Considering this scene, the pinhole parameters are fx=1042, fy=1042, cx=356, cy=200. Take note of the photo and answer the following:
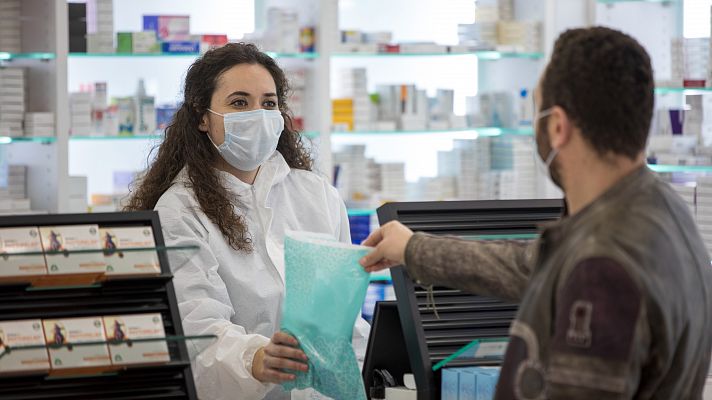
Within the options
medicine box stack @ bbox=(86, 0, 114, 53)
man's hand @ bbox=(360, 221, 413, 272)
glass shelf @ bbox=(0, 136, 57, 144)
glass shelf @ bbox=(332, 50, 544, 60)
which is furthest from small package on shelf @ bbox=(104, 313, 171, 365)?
glass shelf @ bbox=(332, 50, 544, 60)

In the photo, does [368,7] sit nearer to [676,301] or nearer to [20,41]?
[20,41]

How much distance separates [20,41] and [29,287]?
379 centimetres

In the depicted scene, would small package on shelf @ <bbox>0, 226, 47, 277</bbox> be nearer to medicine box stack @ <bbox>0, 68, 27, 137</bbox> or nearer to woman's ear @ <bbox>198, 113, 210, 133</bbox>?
woman's ear @ <bbox>198, 113, 210, 133</bbox>

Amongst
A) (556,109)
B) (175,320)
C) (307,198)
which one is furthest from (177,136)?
(556,109)

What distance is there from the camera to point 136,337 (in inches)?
71.5

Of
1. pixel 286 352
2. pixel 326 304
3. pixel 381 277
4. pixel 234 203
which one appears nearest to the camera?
pixel 326 304

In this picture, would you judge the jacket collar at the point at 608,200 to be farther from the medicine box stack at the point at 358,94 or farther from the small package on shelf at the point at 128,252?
the medicine box stack at the point at 358,94

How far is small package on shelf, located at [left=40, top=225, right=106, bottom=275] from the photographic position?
1.81 meters

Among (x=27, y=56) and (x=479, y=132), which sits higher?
(x=27, y=56)

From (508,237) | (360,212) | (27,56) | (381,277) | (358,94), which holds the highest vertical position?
(27,56)

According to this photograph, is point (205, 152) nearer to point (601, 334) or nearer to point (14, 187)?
point (601, 334)

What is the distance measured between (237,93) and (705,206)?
290 cm

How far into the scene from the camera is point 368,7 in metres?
6.40

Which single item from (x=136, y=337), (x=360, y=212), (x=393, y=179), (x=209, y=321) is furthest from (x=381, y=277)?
(x=136, y=337)
